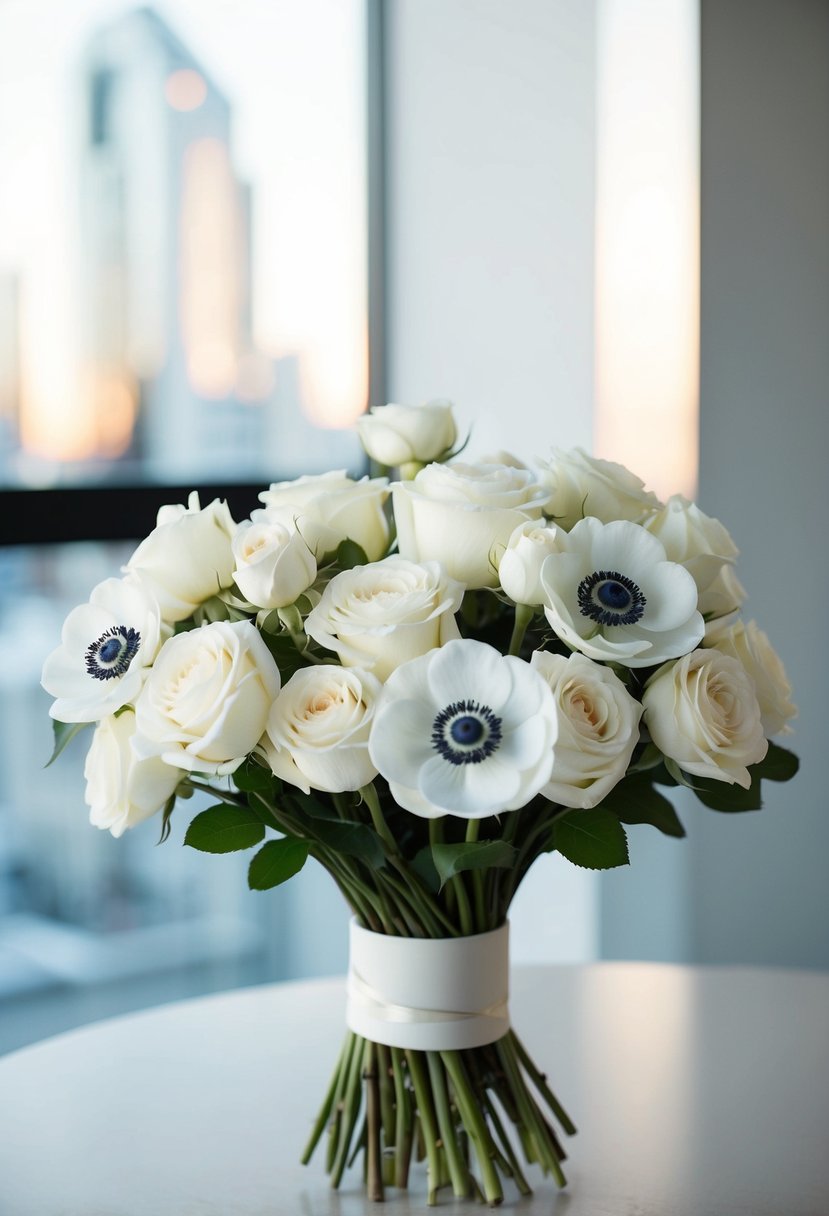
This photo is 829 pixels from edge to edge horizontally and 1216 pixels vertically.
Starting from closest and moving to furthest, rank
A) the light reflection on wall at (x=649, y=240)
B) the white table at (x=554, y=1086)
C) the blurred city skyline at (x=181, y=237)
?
the white table at (x=554, y=1086) → the light reflection on wall at (x=649, y=240) → the blurred city skyline at (x=181, y=237)

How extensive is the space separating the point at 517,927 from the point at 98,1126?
994 mm

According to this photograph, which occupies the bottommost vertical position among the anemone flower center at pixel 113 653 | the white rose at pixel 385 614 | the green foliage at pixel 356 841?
the green foliage at pixel 356 841

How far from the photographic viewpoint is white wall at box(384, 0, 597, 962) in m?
1.69

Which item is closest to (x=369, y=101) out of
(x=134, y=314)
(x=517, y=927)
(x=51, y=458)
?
(x=134, y=314)

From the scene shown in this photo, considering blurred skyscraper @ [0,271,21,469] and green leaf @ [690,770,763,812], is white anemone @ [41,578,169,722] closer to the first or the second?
green leaf @ [690,770,763,812]

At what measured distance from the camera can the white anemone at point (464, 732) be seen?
0.61 m

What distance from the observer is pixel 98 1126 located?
94 cm

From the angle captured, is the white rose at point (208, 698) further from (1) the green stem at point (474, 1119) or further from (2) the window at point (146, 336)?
(2) the window at point (146, 336)

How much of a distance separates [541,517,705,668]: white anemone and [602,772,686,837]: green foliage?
98mm

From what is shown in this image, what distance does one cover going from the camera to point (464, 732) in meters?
0.63

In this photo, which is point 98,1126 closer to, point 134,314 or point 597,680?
point 597,680

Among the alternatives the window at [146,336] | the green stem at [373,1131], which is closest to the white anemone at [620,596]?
the green stem at [373,1131]

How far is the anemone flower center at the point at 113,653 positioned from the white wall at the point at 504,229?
1070 millimetres

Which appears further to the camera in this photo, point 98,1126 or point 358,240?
point 358,240
